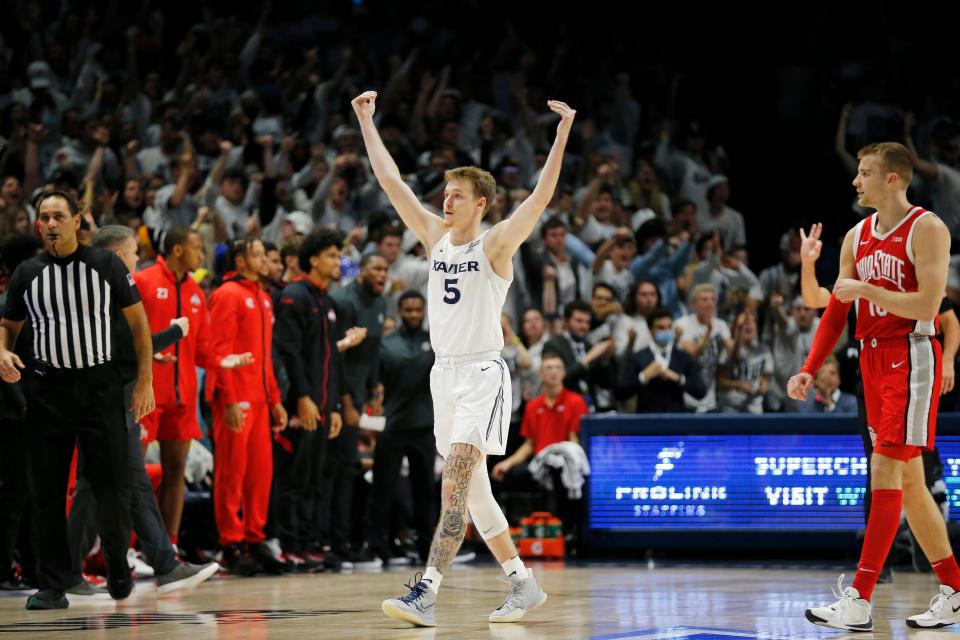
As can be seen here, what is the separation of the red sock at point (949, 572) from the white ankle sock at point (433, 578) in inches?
91.9

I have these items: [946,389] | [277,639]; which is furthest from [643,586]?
[277,639]

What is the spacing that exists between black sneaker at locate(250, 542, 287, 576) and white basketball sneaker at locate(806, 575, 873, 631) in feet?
16.2

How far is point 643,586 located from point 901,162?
3.43 metres

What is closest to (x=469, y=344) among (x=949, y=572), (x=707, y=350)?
(x=949, y=572)

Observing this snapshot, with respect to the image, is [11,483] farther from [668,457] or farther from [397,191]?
[668,457]

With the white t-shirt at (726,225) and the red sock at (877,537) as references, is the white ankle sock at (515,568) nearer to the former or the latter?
the red sock at (877,537)

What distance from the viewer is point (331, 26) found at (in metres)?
20.3

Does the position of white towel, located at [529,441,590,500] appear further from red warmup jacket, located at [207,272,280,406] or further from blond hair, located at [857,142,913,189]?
blond hair, located at [857,142,913,189]

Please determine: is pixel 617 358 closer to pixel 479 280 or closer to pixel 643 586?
pixel 643 586

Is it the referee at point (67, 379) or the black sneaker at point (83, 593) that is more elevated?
the referee at point (67, 379)

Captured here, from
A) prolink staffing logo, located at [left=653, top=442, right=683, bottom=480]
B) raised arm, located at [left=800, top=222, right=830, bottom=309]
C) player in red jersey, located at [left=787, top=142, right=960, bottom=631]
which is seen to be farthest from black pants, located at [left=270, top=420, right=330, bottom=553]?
player in red jersey, located at [left=787, top=142, right=960, bottom=631]

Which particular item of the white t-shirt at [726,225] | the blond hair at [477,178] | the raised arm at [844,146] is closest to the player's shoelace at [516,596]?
the blond hair at [477,178]

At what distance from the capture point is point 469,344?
6551 mm

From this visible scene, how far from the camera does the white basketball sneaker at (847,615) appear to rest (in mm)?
6195
